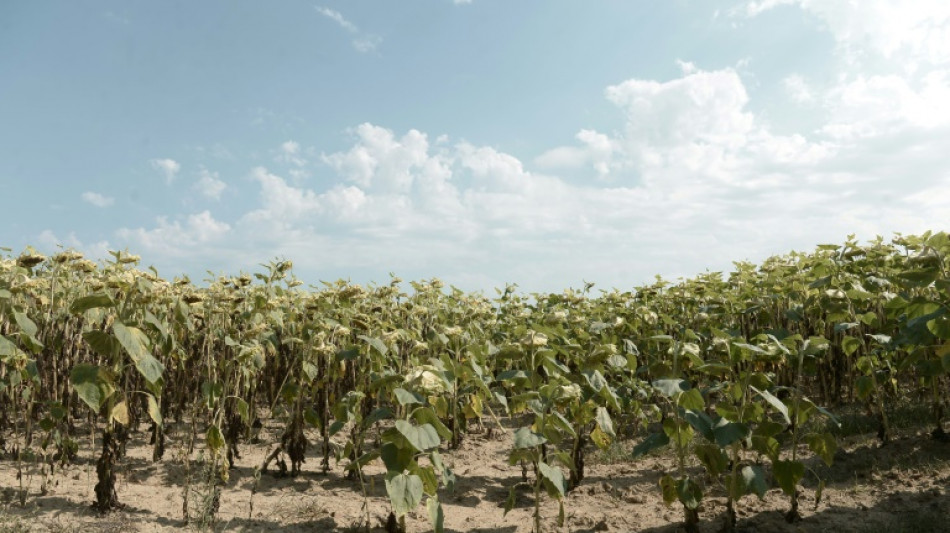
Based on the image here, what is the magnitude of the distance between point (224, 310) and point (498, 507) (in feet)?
9.02

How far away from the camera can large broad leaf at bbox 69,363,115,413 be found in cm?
339

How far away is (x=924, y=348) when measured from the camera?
15.7ft

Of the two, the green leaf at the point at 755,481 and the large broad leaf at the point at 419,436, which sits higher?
the large broad leaf at the point at 419,436

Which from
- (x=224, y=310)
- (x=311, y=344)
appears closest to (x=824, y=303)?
(x=311, y=344)

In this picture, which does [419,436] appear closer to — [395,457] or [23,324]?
[395,457]

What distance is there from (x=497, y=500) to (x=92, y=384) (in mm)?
3144

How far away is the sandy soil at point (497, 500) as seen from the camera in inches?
168

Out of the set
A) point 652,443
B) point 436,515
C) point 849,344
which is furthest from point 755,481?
point 849,344

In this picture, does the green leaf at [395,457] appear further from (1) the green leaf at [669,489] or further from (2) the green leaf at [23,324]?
(2) the green leaf at [23,324]

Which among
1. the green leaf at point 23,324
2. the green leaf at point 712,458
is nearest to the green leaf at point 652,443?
the green leaf at point 712,458

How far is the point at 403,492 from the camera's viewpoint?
312 cm

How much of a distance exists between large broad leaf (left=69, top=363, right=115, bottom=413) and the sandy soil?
1175 mm

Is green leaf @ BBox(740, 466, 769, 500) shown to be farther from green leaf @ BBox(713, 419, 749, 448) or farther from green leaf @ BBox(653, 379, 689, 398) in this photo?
green leaf @ BBox(653, 379, 689, 398)

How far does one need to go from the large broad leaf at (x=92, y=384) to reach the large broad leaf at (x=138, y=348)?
0.96 ft
